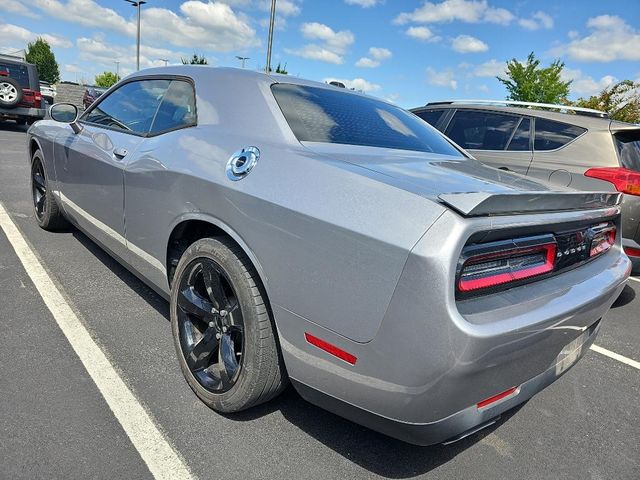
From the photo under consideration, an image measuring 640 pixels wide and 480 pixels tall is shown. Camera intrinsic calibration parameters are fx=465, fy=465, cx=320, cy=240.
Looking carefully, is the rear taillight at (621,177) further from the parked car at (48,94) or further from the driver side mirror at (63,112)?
the parked car at (48,94)

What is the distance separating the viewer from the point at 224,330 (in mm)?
2076

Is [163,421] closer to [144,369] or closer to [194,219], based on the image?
[144,369]

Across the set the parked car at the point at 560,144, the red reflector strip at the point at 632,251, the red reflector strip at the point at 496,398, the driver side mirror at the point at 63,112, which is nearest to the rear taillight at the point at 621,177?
the parked car at the point at 560,144

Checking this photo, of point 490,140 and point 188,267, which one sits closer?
point 188,267

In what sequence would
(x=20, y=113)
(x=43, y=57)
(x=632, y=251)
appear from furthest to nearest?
(x=43, y=57)
(x=20, y=113)
(x=632, y=251)

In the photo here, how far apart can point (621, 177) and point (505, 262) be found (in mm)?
2957

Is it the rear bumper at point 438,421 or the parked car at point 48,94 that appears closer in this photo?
the rear bumper at point 438,421

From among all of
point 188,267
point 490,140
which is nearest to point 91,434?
point 188,267

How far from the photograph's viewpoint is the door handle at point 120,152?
2.74m

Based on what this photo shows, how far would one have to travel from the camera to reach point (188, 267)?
2.21m

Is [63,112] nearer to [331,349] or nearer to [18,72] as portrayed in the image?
[331,349]

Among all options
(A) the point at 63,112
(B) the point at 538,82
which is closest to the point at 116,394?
(A) the point at 63,112

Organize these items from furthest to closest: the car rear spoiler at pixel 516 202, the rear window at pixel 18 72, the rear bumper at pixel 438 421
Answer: the rear window at pixel 18 72
the rear bumper at pixel 438 421
the car rear spoiler at pixel 516 202

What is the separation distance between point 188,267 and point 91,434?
2.62ft
